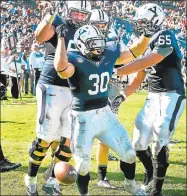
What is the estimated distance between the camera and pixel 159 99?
5.59 metres

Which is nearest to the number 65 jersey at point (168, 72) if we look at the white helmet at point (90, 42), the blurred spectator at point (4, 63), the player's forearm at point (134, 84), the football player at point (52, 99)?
the player's forearm at point (134, 84)

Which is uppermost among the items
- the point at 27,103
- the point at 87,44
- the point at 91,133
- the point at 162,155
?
the point at 87,44

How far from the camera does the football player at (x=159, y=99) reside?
5.36 meters

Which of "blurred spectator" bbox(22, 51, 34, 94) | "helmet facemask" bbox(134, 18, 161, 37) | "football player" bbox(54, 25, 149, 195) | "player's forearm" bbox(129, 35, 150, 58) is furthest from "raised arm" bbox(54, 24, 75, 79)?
"blurred spectator" bbox(22, 51, 34, 94)

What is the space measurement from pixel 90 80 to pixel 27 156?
309cm

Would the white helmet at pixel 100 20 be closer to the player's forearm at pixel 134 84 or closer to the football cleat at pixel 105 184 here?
the player's forearm at pixel 134 84

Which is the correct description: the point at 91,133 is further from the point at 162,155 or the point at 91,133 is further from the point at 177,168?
the point at 177,168

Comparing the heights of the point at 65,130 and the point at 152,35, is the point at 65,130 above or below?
below

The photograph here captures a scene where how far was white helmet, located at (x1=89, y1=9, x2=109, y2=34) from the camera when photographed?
17.9ft

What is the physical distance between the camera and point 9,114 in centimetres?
1256

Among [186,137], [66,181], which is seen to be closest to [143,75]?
[66,181]

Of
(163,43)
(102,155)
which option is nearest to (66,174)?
(102,155)

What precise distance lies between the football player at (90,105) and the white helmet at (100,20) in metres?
0.71

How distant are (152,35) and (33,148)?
1.77 metres
